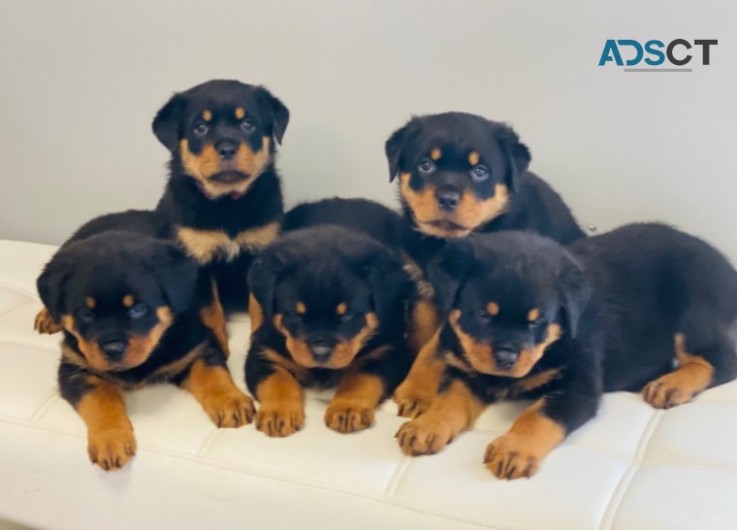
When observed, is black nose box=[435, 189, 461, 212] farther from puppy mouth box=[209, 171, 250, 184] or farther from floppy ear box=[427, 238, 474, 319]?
puppy mouth box=[209, 171, 250, 184]

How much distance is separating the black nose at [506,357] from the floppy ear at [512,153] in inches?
21.5

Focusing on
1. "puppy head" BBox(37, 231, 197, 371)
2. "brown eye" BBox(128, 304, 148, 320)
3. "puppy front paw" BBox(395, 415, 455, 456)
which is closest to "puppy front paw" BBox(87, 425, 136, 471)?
"puppy head" BBox(37, 231, 197, 371)

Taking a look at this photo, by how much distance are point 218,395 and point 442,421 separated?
0.53 metres

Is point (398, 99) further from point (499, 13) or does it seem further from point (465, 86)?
point (499, 13)

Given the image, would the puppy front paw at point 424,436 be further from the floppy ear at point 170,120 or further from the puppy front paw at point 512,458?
the floppy ear at point 170,120

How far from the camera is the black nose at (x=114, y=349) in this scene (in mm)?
1925

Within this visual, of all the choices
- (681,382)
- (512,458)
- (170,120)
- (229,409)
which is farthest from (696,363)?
(170,120)

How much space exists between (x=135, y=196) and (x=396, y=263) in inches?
57.0

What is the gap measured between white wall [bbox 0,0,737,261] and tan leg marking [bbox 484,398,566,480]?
3.18 feet

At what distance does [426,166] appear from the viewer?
2129mm

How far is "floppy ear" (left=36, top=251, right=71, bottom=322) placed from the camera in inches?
78.6

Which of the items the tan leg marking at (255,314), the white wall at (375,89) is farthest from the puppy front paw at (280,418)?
the white wall at (375,89)

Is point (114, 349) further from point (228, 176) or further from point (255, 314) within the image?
point (228, 176)

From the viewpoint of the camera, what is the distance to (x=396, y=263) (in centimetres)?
207
